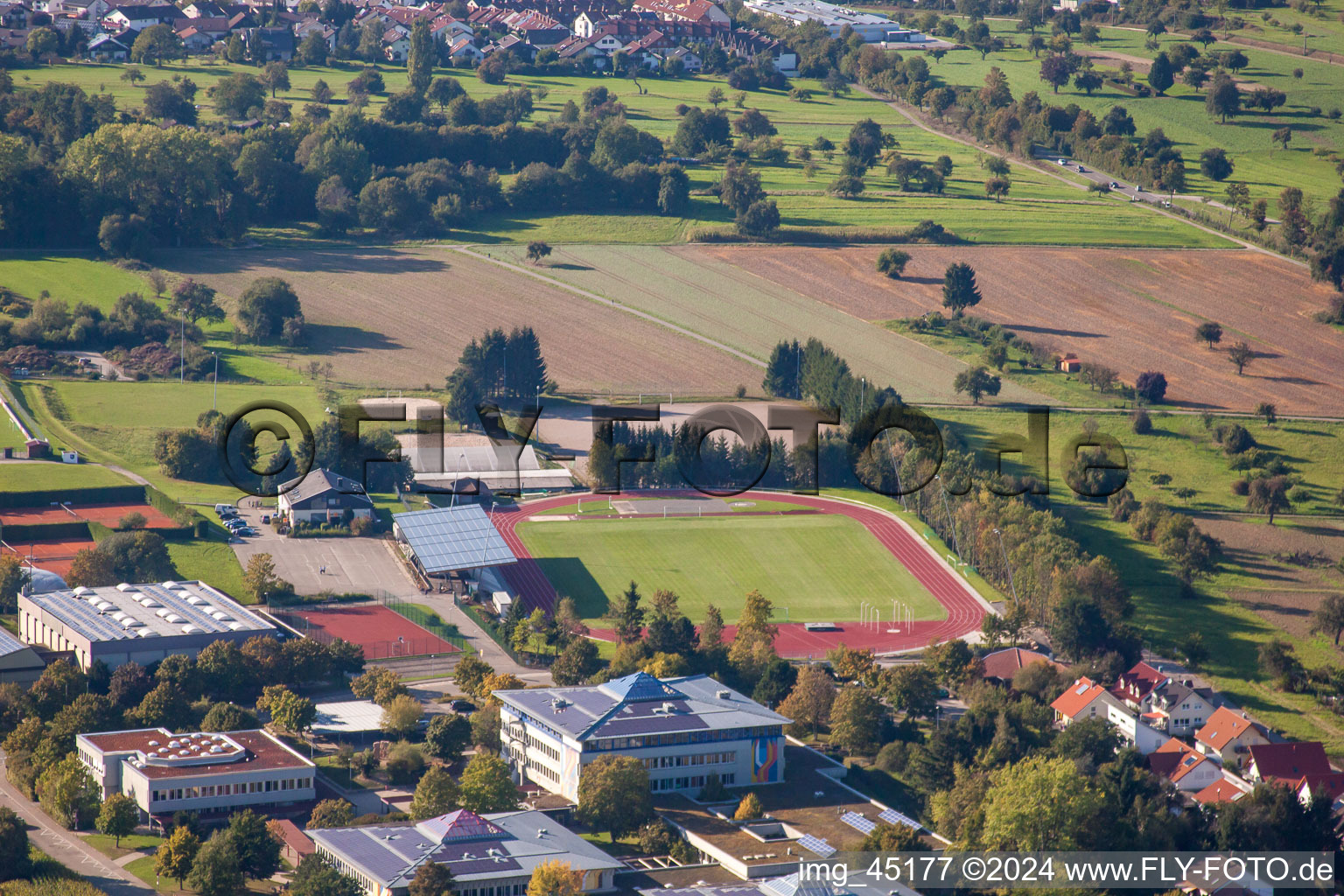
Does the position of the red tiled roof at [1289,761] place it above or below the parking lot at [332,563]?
below

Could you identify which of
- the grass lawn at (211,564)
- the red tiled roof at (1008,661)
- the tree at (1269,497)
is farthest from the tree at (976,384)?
the grass lawn at (211,564)

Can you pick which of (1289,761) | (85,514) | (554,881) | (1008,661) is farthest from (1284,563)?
(85,514)

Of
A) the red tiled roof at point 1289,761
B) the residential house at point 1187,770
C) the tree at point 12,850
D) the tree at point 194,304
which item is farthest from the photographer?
the tree at point 194,304

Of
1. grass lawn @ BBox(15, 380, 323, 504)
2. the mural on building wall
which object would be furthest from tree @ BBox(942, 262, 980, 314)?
the mural on building wall

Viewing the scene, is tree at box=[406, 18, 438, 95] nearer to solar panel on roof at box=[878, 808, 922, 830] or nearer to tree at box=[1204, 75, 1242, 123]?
tree at box=[1204, 75, 1242, 123]

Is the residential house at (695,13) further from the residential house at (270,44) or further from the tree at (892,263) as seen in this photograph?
the tree at (892,263)

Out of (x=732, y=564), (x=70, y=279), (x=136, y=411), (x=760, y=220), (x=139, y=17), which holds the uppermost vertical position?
(x=139, y=17)

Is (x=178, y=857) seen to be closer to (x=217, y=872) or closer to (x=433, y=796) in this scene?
(x=217, y=872)
